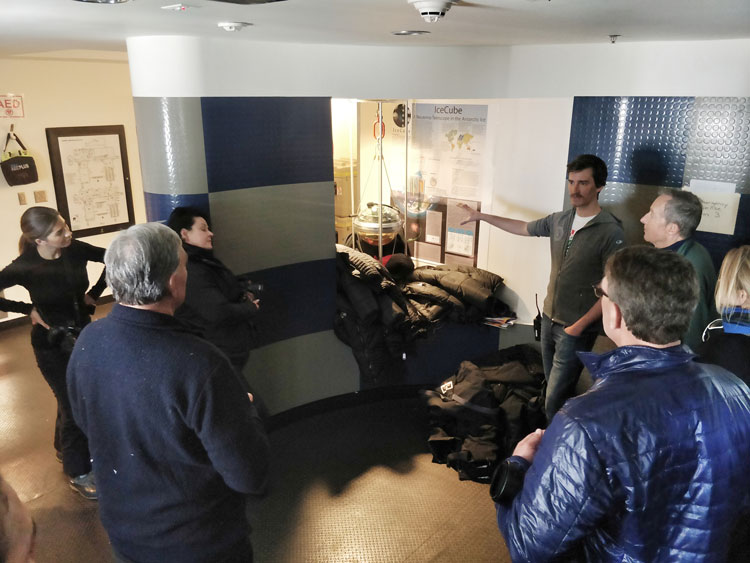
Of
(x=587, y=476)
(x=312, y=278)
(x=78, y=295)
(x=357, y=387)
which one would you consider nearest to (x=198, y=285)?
(x=78, y=295)

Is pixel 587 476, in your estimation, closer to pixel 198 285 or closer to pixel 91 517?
pixel 198 285

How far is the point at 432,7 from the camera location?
63.3 inches

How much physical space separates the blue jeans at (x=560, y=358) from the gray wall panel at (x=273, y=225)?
131cm

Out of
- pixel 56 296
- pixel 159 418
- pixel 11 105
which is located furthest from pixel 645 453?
pixel 11 105

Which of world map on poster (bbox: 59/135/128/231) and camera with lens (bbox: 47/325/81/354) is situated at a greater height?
world map on poster (bbox: 59/135/128/231)

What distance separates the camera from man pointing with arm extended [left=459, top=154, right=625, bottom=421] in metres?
2.76

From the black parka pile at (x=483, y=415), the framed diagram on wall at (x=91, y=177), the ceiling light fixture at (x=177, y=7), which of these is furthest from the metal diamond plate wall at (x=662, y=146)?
the framed diagram on wall at (x=91, y=177)

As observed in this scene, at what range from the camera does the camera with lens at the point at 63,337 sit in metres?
2.62

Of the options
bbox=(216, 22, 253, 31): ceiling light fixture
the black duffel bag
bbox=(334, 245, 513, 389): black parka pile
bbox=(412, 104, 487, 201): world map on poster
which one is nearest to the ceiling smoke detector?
bbox=(216, 22, 253, 31): ceiling light fixture

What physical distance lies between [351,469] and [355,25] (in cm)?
219

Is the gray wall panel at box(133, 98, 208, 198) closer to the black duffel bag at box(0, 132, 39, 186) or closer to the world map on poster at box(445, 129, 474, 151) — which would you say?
the world map on poster at box(445, 129, 474, 151)

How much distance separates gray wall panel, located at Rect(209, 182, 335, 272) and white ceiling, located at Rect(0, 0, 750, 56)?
77 cm

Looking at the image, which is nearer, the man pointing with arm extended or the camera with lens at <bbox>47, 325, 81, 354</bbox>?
the camera with lens at <bbox>47, 325, 81, 354</bbox>

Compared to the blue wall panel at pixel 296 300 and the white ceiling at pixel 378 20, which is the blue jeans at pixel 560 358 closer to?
the blue wall panel at pixel 296 300
